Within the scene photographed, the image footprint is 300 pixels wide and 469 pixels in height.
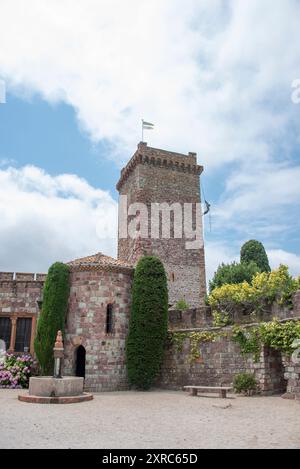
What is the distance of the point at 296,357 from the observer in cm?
1307

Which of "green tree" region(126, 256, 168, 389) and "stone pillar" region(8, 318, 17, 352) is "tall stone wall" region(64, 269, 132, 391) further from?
"stone pillar" region(8, 318, 17, 352)

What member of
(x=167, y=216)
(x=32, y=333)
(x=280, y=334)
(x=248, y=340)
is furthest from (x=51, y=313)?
(x=167, y=216)

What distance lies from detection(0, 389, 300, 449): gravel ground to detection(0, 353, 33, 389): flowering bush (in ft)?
17.9

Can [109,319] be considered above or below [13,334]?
above

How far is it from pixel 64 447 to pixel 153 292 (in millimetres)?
11777

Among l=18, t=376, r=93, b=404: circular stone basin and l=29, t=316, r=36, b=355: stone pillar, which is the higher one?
l=29, t=316, r=36, b=355: stone pillar

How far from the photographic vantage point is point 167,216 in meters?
31.5

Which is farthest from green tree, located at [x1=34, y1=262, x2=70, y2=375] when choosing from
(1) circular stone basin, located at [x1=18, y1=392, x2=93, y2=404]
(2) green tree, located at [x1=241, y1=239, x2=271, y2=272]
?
(2) green tree, located at [x1=241, y1=239, x2=271, y2=272]

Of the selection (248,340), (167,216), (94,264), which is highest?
(167,216)

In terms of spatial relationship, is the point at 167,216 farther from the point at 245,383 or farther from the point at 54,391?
the point at 54,391

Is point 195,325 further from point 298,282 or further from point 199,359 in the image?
point 298,282

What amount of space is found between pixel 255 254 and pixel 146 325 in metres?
22.8

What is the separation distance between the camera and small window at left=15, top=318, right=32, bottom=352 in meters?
20.6

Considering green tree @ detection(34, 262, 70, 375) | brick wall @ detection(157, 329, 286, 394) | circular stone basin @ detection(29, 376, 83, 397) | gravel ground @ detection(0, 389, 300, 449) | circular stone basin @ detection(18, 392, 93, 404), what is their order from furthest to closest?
green tree @ detection(34, 262, 70, 375)
brick wall @ detection(157, 329, 286, 394)
circular stone basin @ detection(29, 376, 83, 397)
circular stone basin @ detection(18, 392, 93, 404)
gravel ground @ detection(0, 389, 300, 449)
